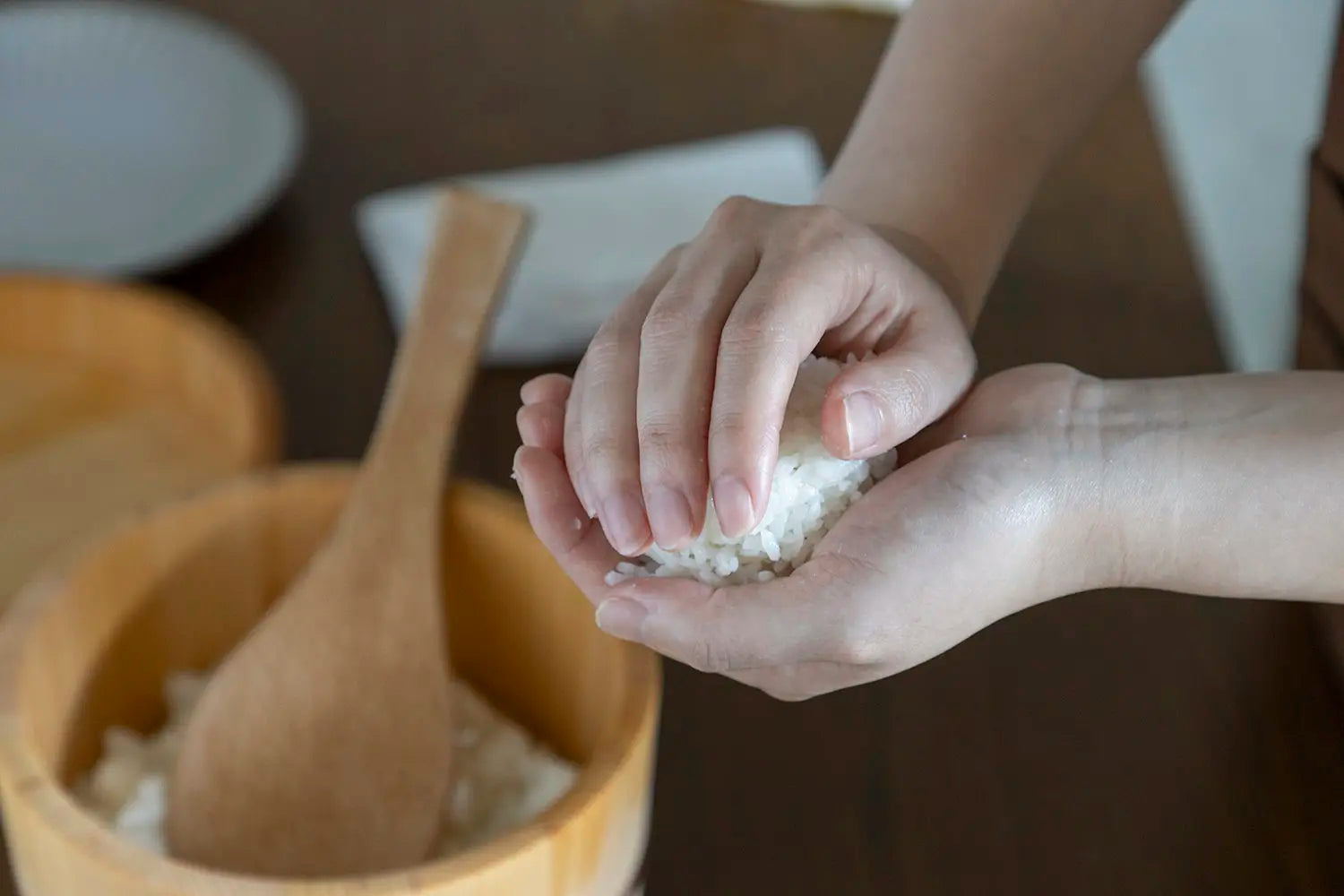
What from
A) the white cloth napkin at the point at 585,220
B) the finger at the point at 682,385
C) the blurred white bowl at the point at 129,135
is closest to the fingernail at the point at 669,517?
the finger at the point at 682,385

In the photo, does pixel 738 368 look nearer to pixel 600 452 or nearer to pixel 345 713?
pixel 600 452

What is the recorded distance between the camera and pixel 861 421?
0.49 meters

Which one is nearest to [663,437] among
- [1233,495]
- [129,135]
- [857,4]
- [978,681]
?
[1233,495]

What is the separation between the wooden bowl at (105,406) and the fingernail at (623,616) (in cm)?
29

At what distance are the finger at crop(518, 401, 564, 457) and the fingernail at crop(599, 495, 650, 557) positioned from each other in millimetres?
63

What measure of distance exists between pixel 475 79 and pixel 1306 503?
2.55ft

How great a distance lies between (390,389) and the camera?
652mm

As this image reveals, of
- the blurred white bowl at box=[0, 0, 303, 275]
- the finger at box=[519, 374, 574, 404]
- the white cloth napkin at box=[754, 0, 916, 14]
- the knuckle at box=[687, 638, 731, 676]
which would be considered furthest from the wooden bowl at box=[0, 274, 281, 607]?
the white cloth napkin at box=[754, 0, 916, 14]

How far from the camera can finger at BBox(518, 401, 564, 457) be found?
0.55 m

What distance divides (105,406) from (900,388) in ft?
1.70

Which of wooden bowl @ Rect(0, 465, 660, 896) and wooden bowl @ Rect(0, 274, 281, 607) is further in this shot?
wooden bowl @ Rect(0, 274, 281, 607)

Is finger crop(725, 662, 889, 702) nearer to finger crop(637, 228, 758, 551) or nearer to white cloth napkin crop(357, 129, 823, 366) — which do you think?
finger crop(637, 228, 758, 551)

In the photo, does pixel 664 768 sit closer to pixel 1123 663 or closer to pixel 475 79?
pixel 1123 663

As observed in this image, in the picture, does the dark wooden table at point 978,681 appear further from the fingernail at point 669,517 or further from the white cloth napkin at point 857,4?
the fingernail at point 669,517
